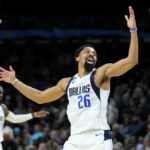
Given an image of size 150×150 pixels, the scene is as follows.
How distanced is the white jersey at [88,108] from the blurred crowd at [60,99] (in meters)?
4.59

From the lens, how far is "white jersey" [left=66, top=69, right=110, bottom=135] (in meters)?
5.51

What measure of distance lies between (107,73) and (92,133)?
76 centimetres

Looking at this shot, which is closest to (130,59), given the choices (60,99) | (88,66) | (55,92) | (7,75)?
(88,66)

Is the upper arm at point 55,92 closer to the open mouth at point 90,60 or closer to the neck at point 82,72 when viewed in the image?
the neck at point 82,72

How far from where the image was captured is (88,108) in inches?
219

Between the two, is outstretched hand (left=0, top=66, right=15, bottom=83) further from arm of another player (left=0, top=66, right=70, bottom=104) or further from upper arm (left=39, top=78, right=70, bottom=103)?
upper arm (left=39, top=78, right=70, bottom=103)

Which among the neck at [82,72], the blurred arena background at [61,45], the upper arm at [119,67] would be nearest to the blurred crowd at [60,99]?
the blurred arena background at [61,45]

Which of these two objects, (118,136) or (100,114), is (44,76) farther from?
(100,114)

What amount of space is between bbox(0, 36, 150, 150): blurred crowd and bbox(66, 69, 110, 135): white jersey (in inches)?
181

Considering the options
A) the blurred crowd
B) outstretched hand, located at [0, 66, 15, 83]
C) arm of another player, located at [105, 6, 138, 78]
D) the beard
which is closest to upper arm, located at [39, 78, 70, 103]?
the beard

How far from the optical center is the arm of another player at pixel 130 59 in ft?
17.0

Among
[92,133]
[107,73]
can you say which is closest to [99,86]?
[107,73]

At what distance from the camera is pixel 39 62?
17750 mm

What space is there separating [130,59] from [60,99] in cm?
922
